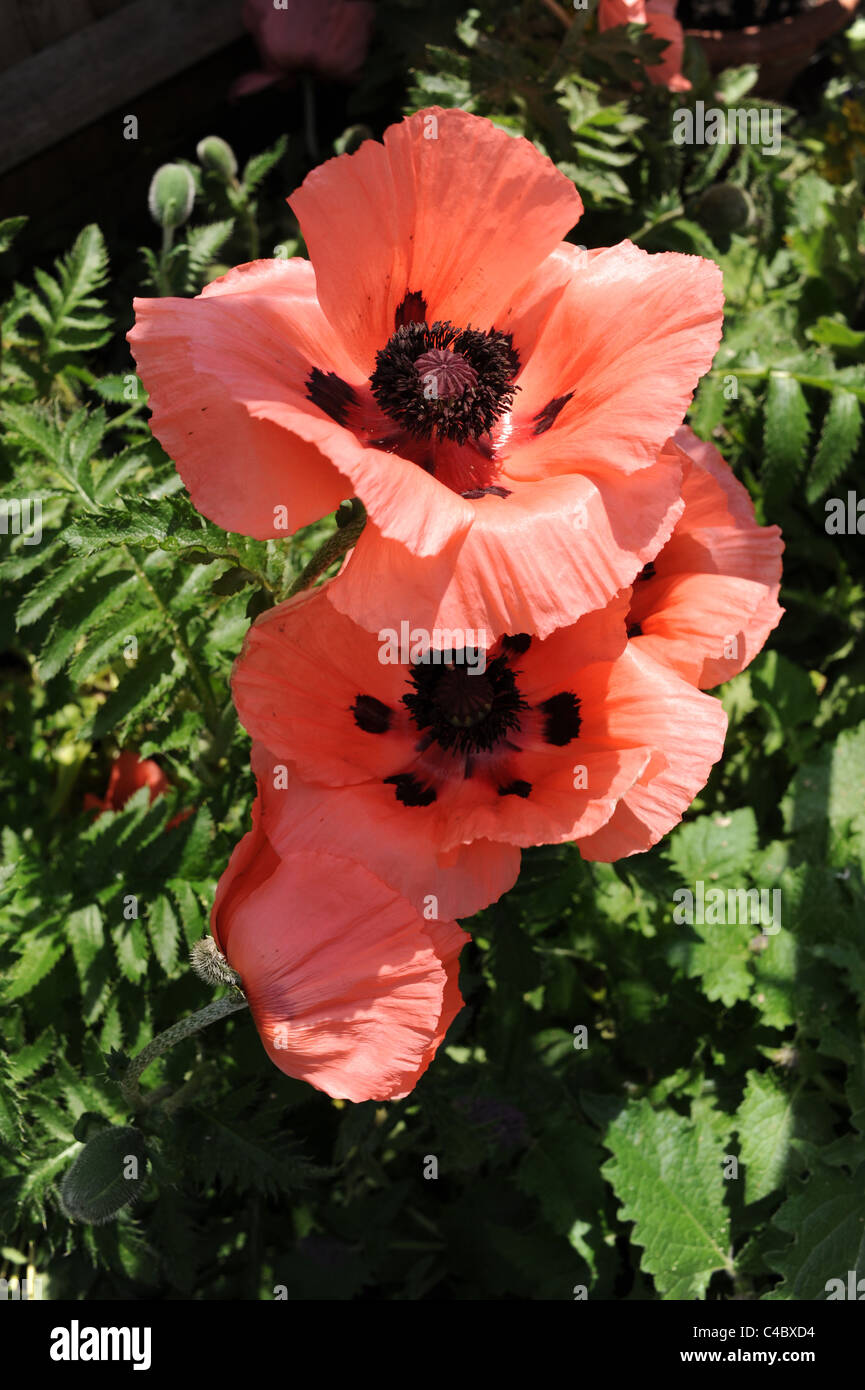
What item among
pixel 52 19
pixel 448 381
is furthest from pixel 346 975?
pixel 52 19

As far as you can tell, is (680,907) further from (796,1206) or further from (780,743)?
(780,743)

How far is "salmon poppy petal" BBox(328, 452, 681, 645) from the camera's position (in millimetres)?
1377

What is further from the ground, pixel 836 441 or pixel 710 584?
pixel 836 441

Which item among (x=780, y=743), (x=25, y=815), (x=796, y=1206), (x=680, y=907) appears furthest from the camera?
(x=780, y=743)

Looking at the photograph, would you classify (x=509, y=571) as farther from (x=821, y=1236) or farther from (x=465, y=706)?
(x=821, y=1236)

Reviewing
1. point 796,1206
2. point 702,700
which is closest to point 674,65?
point 702,700

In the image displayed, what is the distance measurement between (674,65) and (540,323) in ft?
6.72

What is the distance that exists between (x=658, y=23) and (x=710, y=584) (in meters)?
2.21

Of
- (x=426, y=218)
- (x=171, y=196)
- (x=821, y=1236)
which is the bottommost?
(x=821, y=1236)

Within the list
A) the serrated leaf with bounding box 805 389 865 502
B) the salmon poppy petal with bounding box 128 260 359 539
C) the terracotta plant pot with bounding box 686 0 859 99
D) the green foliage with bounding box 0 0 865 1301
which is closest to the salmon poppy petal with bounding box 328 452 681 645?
the salmon poppy petal with bounding box 128 260 359 539

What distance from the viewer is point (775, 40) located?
4488 mm

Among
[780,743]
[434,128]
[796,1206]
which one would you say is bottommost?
[796,1206]

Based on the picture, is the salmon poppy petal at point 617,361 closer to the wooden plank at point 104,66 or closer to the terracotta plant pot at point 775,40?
the wooden plank at point 104,66

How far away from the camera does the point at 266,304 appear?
156cm
